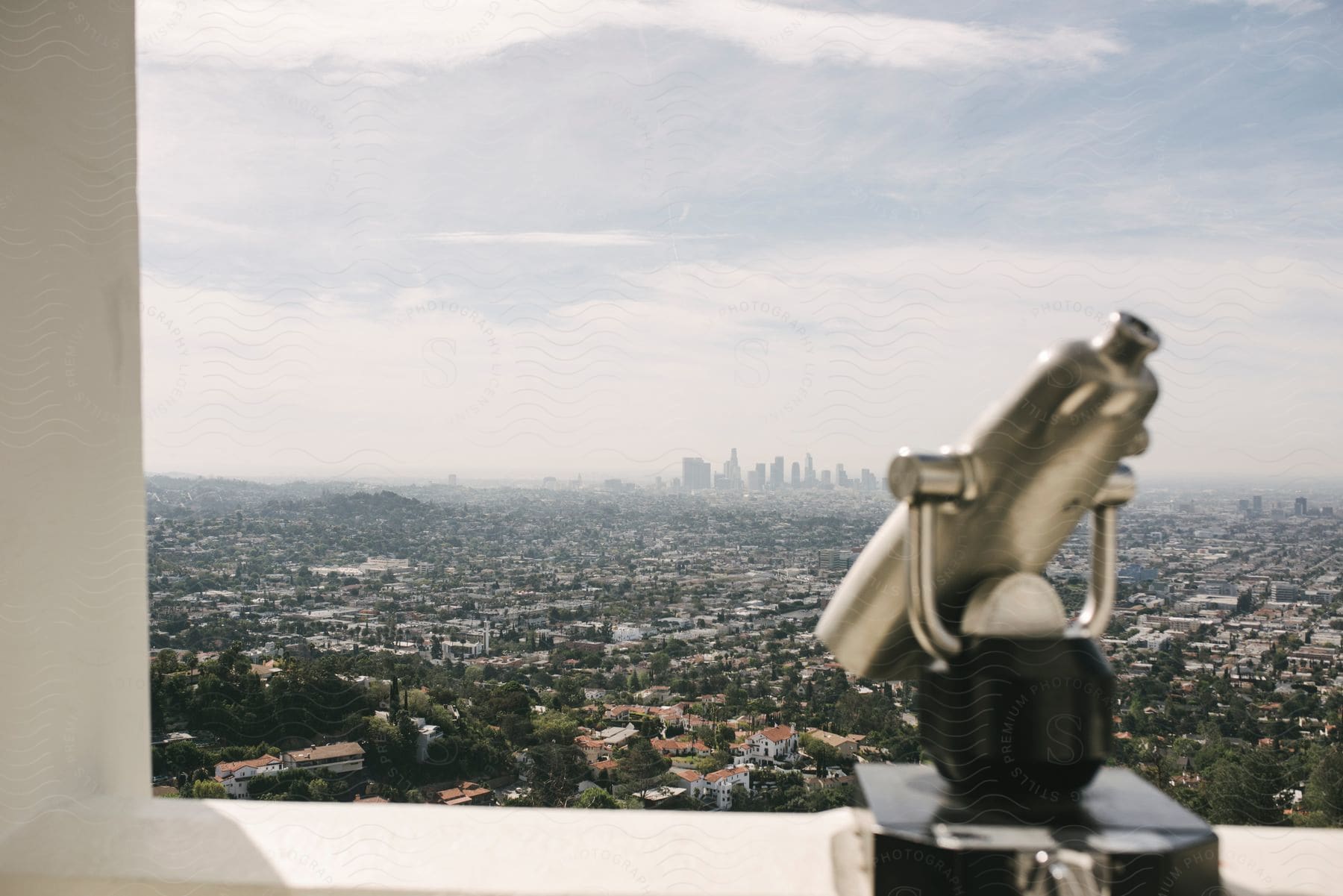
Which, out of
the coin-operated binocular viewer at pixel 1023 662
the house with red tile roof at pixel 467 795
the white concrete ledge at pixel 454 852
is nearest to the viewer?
the coin-operated binocular viewer at pixel 1023 662

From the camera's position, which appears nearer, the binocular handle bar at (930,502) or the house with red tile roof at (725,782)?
the binocular handle bar at (930,502)

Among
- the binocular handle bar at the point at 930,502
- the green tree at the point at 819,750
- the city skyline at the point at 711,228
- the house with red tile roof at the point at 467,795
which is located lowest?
the house with red tile roof at the point at 467,795

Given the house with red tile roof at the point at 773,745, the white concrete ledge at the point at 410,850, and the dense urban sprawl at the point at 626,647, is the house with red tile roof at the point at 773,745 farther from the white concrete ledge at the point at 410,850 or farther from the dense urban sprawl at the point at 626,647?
the white concrete ledge at the point at 410,850

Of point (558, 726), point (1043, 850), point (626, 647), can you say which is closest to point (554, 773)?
point (558, 726)

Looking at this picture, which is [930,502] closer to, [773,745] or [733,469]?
[733,469]

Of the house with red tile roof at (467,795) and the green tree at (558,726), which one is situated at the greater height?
the green tree at (558,726)

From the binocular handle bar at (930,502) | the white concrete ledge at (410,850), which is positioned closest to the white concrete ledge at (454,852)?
the white concrete ledge at (410,850)

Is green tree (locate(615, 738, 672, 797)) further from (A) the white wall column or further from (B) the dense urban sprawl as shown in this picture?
(A) the white wall column

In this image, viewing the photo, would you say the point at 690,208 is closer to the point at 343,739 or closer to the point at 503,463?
the point at 503,463
